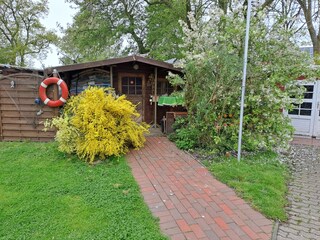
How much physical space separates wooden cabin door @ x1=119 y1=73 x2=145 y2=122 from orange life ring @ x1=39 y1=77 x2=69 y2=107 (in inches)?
91.7

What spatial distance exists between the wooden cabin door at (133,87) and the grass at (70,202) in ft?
11.9

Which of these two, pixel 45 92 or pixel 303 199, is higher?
pixel 45 92

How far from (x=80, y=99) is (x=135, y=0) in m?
10.6

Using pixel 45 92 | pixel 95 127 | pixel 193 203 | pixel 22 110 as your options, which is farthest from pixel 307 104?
pixel 22 110

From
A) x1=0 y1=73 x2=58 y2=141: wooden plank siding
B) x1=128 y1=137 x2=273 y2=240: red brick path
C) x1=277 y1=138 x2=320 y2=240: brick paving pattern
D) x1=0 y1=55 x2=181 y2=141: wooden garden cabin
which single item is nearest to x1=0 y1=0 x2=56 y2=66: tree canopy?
x1=0 y1=55 x2=181 y2=141: wooden garden cabin

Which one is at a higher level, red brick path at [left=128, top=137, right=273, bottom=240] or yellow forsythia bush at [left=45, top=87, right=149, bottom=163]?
yellow forsythia bush at [left=45, top=87, right=149, bottom=163]

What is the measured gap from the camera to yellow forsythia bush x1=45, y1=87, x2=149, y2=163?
14.1ft

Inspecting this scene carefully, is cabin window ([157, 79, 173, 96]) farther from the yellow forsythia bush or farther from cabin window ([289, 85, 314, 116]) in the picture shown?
cabin window ([289, 85, 314, 116])

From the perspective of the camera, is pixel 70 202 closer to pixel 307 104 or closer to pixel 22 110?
pixel 22 110

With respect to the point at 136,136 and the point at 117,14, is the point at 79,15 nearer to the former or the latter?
the point at 117,14

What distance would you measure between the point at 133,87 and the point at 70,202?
17.3ft

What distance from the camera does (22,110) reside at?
18.6ft

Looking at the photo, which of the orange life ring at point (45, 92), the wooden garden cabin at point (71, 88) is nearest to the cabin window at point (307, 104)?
the wooden garden cabin at point (71, 88)

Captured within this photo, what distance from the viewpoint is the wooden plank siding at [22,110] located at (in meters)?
5.56
